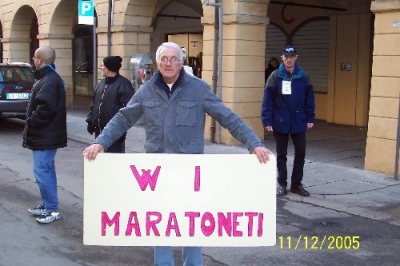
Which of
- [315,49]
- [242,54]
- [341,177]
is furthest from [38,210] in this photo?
[315,49]

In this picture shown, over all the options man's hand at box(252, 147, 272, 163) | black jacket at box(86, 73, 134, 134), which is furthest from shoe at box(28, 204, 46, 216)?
man's hand at box(252, 147, 272, 163)

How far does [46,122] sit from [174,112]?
257 centimetres

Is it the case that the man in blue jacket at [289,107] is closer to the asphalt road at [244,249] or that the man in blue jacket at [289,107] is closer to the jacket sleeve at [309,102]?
the jacket sleeve at [309,102]

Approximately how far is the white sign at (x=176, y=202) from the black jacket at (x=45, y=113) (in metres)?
2.44

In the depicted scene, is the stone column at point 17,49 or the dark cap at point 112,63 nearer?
the dark cap at point 112,63

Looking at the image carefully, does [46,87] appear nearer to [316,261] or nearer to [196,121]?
[196,121]

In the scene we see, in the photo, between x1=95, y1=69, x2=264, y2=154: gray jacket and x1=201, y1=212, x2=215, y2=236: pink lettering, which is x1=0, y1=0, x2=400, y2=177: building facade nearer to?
x1=95, y1=69, x2=264, y2=154: gray jacket

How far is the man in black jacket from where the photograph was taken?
19.9 feet

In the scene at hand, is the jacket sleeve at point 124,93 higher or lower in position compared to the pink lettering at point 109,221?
higher

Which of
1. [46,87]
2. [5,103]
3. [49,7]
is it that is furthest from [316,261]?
[49,7]

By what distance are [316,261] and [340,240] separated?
0.73 meters

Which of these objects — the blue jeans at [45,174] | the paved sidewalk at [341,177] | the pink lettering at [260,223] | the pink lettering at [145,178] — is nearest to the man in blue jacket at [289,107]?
the paved sidewalk at [341,177]

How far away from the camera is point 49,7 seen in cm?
1892
